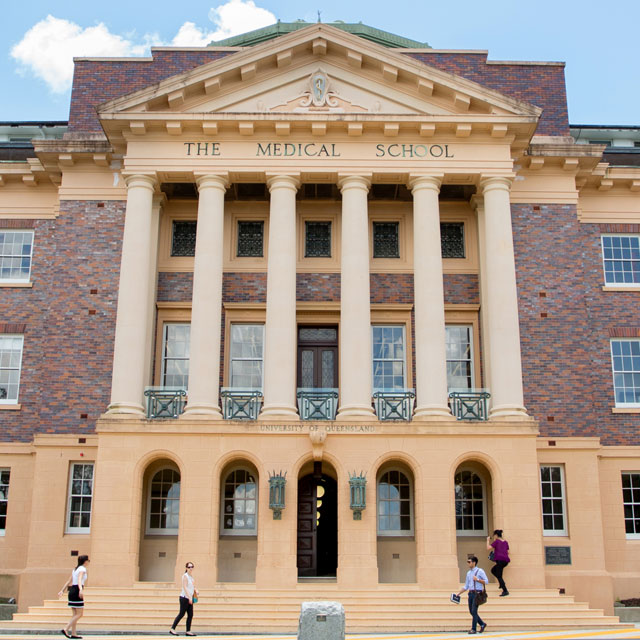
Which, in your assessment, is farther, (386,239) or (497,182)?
(386,239)

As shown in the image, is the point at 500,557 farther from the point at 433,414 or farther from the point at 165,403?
the point at 165,403

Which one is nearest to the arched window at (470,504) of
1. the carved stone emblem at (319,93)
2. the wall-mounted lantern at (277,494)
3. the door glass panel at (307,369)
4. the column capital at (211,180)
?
the door glass panel at (307,369)

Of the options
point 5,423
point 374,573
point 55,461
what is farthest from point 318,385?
point 5,423

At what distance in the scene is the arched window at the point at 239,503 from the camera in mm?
24062

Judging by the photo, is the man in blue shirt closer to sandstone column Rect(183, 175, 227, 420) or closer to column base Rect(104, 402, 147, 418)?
sandstone column Rect(183, 175, 227, 420)

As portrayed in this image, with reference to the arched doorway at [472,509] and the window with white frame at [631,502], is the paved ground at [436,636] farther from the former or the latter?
the window with white frame at [631,502]

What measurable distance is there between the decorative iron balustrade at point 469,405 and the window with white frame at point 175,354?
770 centimetres

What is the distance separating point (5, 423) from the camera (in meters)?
26.2

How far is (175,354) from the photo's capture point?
25.9 meters

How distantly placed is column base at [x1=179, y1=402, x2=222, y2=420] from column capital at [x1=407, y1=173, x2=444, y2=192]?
846 centimetres

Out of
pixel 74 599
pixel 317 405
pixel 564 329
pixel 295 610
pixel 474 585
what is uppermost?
pixel 564 329

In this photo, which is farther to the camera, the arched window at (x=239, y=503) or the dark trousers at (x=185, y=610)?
the arched window at (x=239, y=503)

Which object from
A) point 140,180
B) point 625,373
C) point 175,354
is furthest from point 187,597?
point 625,373

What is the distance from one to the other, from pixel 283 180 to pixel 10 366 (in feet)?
33.8
